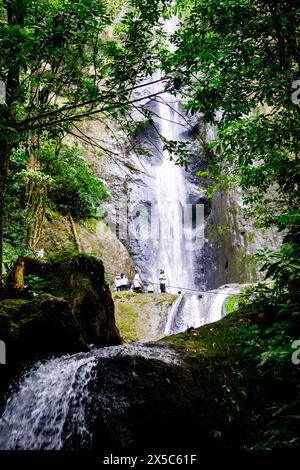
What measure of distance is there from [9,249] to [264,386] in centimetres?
796

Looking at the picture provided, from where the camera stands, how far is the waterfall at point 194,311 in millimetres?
11508

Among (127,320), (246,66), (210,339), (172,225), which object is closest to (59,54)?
(246,66)

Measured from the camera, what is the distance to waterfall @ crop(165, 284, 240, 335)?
11.5 m

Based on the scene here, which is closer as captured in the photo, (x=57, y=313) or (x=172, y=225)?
(x=57, y=313)

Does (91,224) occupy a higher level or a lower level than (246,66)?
lower

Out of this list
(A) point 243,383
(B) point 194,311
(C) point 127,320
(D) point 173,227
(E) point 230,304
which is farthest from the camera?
(D) point 173,227

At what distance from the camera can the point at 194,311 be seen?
12.0m

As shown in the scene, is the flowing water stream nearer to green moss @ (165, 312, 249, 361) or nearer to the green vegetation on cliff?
green moss @ (165, 312, 249, 361)

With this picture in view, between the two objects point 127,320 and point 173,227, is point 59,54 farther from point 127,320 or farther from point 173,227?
point 173,227

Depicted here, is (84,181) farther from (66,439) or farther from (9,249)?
(66,439)

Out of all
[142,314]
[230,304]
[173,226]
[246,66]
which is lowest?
[142,314]

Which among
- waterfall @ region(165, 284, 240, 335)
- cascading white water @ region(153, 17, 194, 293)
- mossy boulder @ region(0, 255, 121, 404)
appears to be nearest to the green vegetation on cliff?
mossy boulder @ region(0, 255, 121, 404)

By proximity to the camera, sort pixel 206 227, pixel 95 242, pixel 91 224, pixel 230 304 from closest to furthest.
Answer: pixel 230 304 < pixel 95 242 < pixel 91 224 < pixel 206 227

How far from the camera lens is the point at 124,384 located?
391 cm
